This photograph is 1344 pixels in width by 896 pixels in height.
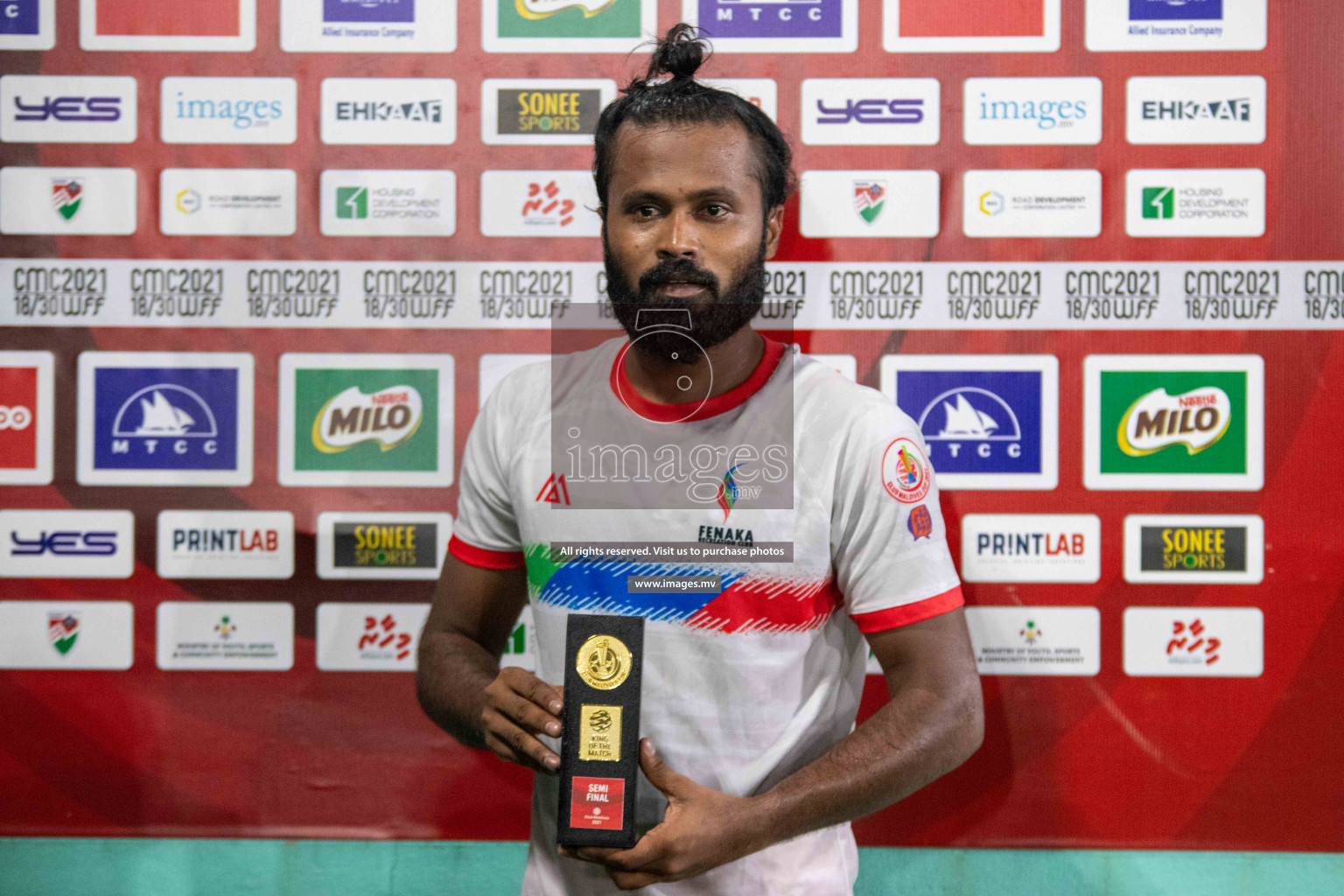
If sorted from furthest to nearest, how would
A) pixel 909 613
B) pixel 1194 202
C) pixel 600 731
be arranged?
1. pixel 1194 202
2. pixel 909 613
3. pixel 600 731

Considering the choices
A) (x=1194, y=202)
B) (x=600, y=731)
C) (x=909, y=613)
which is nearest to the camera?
(x=600, y=731)

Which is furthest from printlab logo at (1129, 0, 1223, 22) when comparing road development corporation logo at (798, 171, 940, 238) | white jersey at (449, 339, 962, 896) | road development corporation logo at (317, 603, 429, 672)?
road development corporation logo at (317, 603, 429, 672)

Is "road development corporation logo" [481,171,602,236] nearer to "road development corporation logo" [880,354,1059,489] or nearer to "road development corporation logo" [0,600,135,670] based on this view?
"road development corporation logo" [880,354,1059,489]

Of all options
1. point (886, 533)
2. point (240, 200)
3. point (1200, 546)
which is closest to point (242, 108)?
point (240, 200)

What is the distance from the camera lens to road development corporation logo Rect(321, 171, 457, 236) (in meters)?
1.36

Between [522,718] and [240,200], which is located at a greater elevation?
[240,200]

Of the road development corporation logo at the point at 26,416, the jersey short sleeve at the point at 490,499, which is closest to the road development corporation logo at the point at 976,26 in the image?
the jersey short sleeve at the point at 490,499

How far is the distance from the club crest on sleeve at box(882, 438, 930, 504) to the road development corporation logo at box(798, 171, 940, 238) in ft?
1.68

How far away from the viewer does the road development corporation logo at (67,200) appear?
4.51 feet

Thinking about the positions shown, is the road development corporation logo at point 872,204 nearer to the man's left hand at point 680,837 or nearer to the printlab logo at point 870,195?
the printlab logo at point 870,195

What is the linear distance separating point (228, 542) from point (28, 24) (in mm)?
886

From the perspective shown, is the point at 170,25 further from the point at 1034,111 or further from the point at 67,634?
the point at 1034,111

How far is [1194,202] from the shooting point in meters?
1.33

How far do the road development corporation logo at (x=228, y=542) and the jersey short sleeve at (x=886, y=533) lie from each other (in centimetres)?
90
